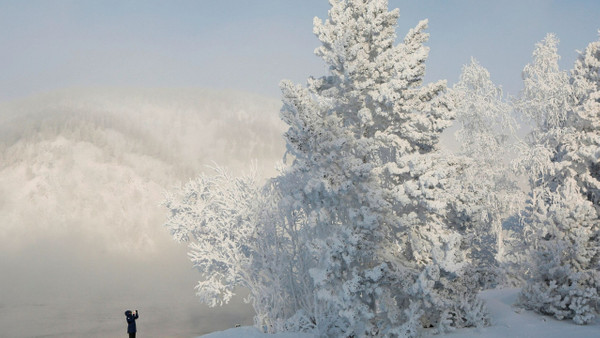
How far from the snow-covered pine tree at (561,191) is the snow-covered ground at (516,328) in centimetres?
49

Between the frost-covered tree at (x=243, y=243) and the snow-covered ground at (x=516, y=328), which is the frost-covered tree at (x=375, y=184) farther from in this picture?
the frost-covered tree at (x=243, y=243)

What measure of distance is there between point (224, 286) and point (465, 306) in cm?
1078

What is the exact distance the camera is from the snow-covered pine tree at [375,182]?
47.1ft

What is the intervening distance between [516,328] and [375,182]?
666cm

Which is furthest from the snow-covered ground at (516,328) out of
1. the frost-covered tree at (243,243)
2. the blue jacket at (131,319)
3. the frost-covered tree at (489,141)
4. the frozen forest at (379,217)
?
the frost-covered tree at (489,141)

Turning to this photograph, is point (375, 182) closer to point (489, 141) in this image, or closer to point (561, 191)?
point (561, 191)

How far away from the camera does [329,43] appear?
1650 cm

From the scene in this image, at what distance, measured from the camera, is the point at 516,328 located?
1606 cm

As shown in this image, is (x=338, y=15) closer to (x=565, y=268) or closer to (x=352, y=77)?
(x=352, y=77)

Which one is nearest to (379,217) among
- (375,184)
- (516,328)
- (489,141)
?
(375,184)

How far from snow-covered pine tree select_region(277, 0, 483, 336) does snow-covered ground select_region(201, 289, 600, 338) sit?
2.16ft

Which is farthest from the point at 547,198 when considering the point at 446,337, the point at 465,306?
the point at 446,337

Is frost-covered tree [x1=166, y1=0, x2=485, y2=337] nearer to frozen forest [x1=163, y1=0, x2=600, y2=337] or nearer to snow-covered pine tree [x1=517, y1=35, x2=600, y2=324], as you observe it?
frozen forest [x1=163, y1=0, x2=600, y2=337]

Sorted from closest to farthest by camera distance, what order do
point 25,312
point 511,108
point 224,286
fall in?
point 224,286
point 511,108
point 25,312
